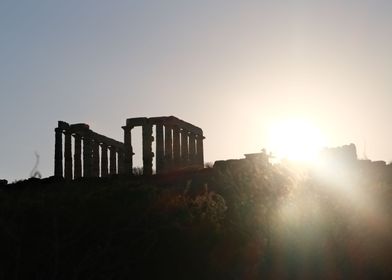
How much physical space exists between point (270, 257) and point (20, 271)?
7193 mm

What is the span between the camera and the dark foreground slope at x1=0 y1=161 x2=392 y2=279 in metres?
12.5

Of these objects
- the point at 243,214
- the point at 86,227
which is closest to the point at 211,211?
the point at 243,214

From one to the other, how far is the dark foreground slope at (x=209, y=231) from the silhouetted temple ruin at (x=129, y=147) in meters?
19.0

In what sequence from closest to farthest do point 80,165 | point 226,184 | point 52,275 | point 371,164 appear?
point 52,275
point 226,184
point 371,164
point 80,165

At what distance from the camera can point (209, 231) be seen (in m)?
15.5

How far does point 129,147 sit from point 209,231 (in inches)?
1089

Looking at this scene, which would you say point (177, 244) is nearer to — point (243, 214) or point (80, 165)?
point (243, 214)

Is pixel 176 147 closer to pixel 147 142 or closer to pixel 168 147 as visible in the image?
pixel 168 147

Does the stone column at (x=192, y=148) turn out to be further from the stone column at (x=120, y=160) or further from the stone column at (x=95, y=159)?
the stone column at (x=95, y=159)

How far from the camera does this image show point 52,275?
39.3ft

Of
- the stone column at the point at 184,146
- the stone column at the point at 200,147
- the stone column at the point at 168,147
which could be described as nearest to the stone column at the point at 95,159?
the stone column at the point at 168,147

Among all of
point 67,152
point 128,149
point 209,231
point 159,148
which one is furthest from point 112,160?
point 209,231

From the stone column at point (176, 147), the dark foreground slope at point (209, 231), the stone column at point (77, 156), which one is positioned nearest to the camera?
the dark foreground slope at point (209, 231)

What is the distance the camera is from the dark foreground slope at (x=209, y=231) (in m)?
12.5
